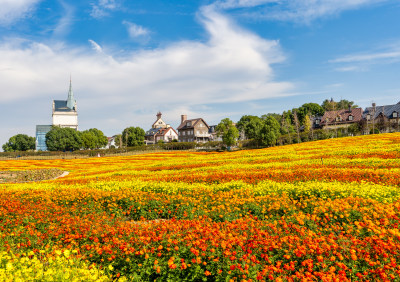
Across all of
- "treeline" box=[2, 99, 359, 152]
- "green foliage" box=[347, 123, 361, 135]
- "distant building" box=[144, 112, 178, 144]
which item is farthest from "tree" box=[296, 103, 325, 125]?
"distant building" box=[144, 112, 178, 144]

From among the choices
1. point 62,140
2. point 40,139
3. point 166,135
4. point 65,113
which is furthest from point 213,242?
point 65,113

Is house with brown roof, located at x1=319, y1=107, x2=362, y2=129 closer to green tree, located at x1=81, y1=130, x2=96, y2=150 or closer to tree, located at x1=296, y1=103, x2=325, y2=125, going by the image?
tree, located at x1=296, y1=103, x2=325, y2=125

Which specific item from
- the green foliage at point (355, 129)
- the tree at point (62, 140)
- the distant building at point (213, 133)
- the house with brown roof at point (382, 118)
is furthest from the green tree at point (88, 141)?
the house with brown roof at point (382, 118)

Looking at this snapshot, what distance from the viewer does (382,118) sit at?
7931 centimetres

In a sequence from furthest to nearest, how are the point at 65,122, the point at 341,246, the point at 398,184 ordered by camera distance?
the point at 65,122, the point at 398,184, the point at 341,246

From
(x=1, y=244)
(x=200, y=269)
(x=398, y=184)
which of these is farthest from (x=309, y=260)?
(x=398, y=184)

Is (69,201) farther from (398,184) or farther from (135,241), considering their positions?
(398,184)

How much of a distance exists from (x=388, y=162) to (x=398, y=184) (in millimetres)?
8040

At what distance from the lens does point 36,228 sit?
8.65 metres

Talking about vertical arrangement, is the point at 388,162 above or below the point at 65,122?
A: below

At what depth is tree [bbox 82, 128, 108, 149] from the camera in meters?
113

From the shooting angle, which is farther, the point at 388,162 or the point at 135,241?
the point at 388,162

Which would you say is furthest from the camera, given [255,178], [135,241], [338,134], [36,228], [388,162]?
[338,134]

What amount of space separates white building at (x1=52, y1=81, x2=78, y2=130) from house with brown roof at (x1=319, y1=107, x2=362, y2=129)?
139 meters
